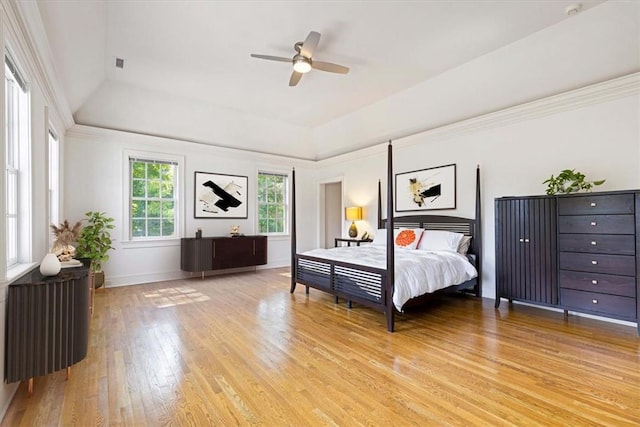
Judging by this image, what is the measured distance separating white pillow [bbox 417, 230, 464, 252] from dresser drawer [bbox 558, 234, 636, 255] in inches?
49.0

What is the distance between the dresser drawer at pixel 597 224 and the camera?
300cm

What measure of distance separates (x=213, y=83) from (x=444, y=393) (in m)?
5.07

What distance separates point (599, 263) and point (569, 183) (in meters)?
A: 0.99

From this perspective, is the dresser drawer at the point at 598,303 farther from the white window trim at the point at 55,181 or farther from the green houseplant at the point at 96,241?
the white window trim at the point at 55,181

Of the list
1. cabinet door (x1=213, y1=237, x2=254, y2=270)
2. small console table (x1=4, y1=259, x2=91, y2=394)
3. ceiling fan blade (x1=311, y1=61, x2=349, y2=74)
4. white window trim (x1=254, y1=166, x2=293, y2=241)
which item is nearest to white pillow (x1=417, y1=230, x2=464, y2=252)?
ceiling fan blade (x1=311, y1=61, x2=349, y2=74)

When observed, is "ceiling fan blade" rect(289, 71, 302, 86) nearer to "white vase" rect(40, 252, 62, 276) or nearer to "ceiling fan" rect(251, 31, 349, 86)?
"ceiling fan" rect(251, 31, 349, 86)

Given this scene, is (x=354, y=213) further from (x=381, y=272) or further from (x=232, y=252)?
(x=381, y=272)

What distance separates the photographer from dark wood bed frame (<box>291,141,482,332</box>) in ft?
10.7

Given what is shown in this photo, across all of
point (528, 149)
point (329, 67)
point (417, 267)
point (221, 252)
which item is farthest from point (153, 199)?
point (528, 149)

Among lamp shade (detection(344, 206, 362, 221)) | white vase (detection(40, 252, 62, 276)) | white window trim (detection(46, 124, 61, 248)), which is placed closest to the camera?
white vase (detection(40, 252, 62, 276))

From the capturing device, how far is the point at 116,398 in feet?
6.56

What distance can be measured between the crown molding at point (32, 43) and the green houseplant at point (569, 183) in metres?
5.04

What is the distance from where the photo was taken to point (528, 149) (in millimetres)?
4148

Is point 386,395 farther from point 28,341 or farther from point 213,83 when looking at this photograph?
point 213,83
